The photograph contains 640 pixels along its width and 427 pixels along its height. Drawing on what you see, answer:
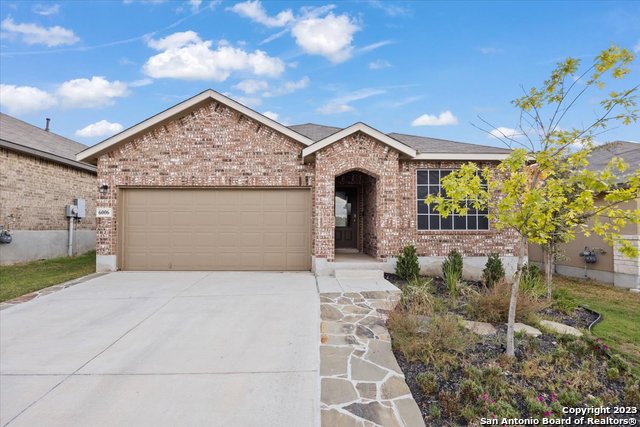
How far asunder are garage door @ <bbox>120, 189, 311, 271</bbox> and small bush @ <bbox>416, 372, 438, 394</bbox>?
602 centimetres

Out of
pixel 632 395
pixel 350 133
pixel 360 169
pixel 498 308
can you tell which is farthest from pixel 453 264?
pixel 632 395

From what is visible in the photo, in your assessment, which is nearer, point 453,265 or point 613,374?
point 613,374

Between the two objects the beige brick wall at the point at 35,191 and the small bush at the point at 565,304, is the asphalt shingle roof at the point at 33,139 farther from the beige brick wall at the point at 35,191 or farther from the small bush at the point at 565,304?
the small bush at the point at 565,304

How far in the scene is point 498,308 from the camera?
511 centimetres

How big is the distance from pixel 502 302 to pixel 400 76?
10898 mm

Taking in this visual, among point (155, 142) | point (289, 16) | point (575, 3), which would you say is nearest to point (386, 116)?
point (289, 16)

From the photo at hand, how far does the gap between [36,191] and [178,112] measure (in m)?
7.27

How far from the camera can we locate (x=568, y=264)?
10.2 meters

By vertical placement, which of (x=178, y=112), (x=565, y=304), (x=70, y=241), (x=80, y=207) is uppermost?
(x=178, y=112)

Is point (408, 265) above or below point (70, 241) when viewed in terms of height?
below

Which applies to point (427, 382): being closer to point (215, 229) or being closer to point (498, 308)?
point (498, 308)

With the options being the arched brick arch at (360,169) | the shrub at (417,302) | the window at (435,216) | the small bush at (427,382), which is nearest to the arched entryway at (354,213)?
the arched brick arch at (360,169)

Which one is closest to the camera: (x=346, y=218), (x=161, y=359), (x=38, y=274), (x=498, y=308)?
(x=161, y=359)

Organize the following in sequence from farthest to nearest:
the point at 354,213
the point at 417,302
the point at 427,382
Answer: the point at 354,213 < the point at 417,302 < the point at 427,382
